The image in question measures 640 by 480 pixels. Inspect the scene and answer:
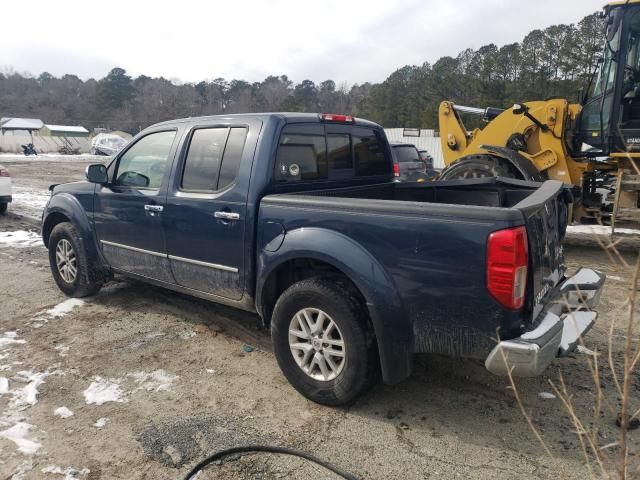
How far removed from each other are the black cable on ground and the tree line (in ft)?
26.9

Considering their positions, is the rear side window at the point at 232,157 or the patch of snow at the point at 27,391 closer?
the patch of snow at the point at 27,391

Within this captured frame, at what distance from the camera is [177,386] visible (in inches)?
144

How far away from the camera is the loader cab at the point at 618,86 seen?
23.4 feet

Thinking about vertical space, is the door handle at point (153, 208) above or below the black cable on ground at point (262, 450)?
above

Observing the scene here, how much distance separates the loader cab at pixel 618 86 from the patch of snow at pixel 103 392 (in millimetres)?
7279

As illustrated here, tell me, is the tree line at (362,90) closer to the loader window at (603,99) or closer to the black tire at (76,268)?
the loader window at (603,99)

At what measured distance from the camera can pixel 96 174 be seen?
482 cm

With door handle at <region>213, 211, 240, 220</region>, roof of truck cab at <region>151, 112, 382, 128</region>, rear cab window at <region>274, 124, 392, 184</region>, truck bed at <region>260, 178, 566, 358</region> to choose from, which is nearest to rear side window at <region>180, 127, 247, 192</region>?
roof of truck cab at <region>151, 112, 382, 128</region>

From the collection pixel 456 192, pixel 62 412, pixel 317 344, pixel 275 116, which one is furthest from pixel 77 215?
pixel 456 192

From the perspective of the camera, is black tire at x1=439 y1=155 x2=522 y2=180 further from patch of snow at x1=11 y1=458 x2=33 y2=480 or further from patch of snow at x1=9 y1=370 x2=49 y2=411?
patch of snow at x1=11 y1=458 x2=33 y2=480

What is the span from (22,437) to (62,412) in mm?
305

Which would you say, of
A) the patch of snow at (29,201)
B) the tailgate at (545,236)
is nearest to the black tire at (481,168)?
the tailgate at (545,236)

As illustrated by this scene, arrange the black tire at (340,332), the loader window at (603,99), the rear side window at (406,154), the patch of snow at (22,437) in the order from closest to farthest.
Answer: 1. the patch of snow at (22,437)
2. the black tire at (340,332)
3. the loader window at (603,99)
4. the rear side window at (406,154)

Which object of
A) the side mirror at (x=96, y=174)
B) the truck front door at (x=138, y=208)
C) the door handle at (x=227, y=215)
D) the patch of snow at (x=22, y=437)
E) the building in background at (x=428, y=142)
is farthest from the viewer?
the building in background at (x=428, y=142)
